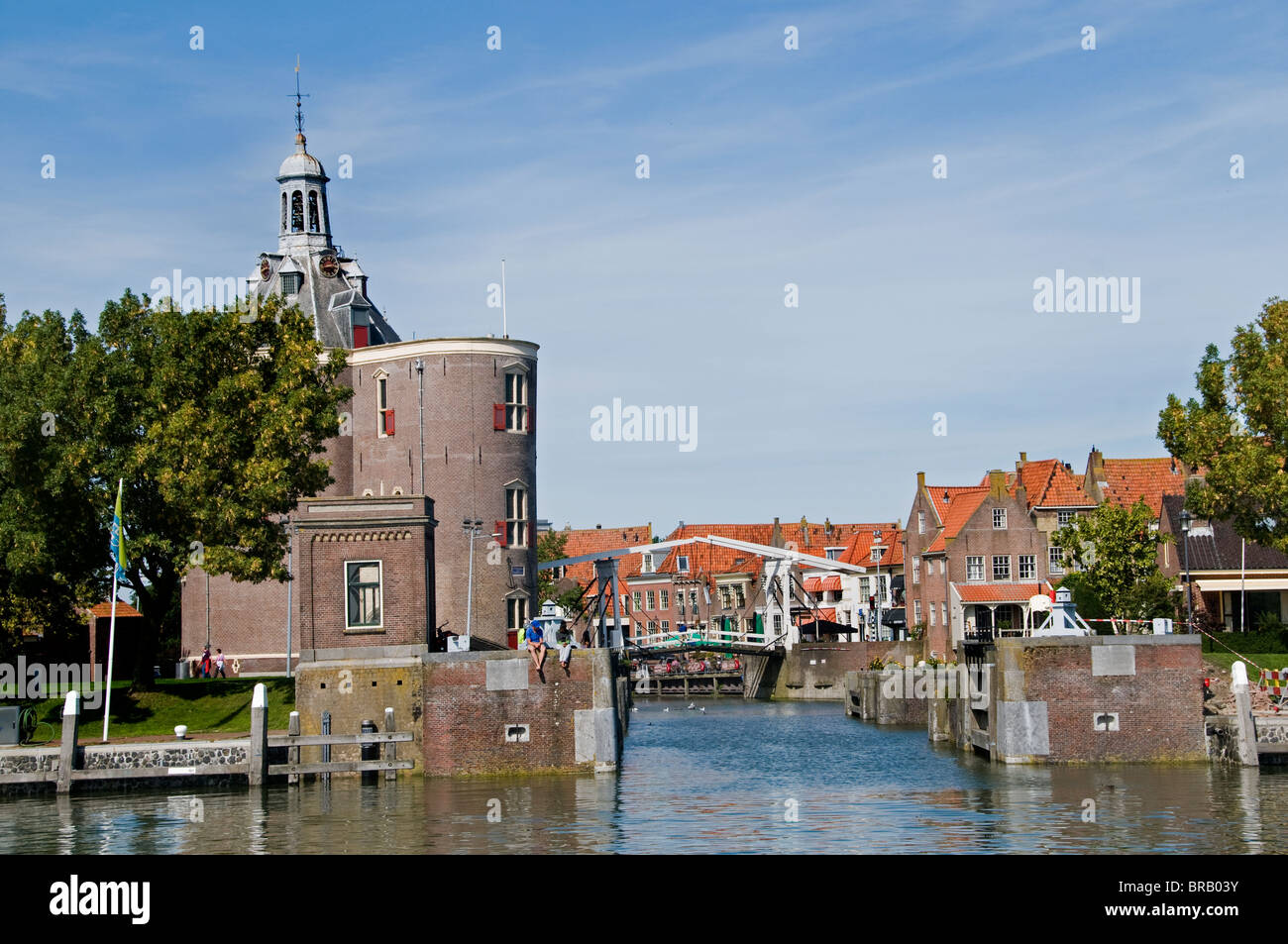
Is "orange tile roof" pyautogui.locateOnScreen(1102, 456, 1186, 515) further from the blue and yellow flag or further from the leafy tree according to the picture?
the blue and yellow flag

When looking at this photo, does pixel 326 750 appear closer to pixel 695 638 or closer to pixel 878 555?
pixel 695 638

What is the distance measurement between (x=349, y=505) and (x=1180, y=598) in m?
44.0

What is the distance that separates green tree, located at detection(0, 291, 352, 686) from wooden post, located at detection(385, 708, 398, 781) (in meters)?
11.8

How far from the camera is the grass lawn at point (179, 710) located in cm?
4297

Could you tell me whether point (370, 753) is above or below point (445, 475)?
below

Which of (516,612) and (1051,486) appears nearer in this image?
(516,612)

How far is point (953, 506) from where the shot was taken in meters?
84.7

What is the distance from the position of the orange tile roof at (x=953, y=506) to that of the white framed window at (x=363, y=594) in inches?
1953

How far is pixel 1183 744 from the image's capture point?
35.9 meters

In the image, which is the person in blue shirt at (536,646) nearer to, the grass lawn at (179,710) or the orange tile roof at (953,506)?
the grass lawn at (179,710)

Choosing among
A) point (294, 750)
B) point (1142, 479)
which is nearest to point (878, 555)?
point (1142, 479)

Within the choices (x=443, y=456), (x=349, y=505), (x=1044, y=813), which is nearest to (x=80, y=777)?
(x=349, y=505)

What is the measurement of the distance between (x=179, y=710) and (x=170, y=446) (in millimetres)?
8112
